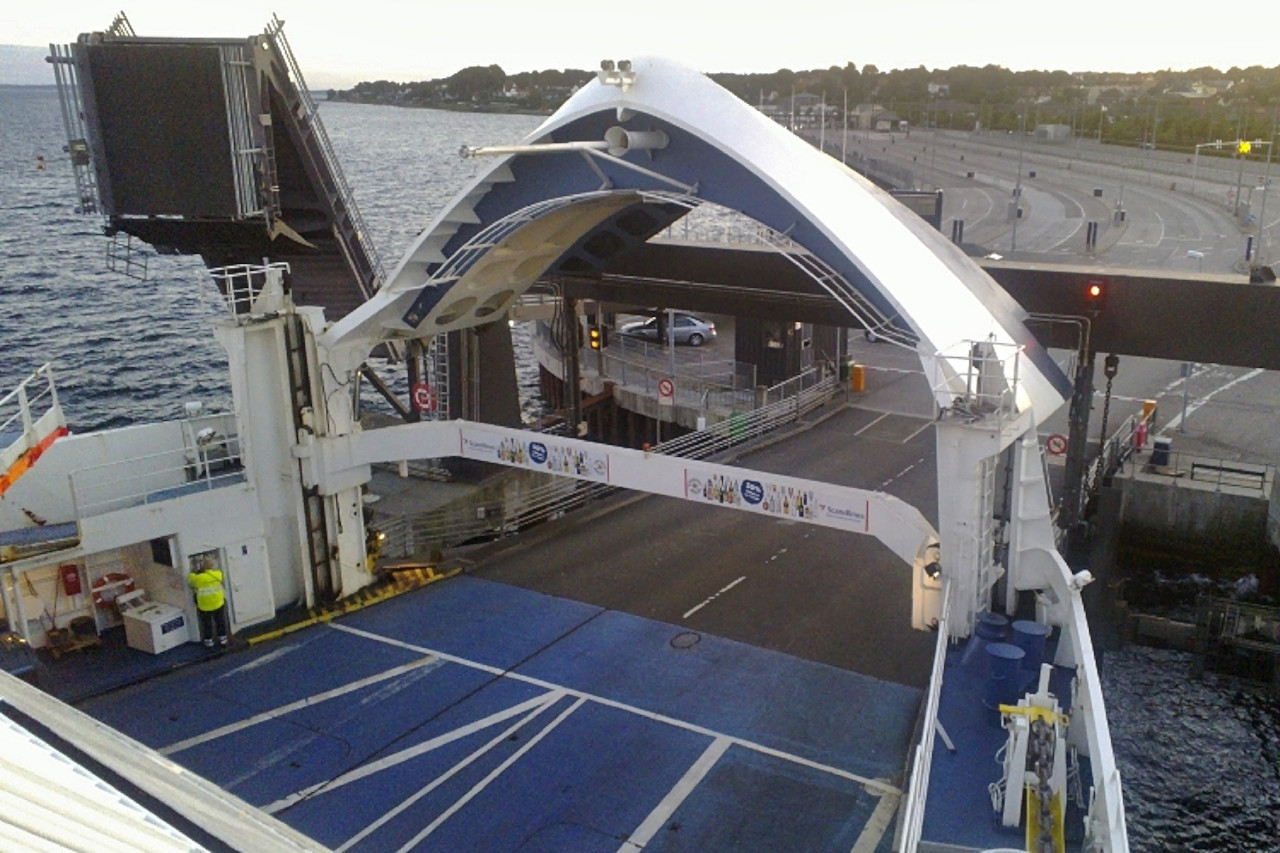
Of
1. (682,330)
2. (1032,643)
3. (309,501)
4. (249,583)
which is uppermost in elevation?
(309,501)

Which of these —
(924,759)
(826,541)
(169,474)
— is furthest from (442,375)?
(924,759)

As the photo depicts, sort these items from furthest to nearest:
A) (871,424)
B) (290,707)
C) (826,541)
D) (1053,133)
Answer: (1053,133)
(871,424)
(826,541)
(290,707)

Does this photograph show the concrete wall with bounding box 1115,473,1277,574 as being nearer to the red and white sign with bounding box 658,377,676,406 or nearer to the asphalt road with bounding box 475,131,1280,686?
the asphalt road with bounding box 475,131,1280,686

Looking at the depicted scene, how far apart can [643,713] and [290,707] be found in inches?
234

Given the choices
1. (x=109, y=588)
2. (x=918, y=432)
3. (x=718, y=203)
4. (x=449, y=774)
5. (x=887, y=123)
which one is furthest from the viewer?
(x=887, y=123)

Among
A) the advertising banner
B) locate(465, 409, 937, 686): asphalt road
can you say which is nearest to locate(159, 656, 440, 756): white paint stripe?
locate(465, 409, 937, 686): asphalt road

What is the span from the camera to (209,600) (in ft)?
63.1

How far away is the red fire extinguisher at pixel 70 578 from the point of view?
19.5 metres

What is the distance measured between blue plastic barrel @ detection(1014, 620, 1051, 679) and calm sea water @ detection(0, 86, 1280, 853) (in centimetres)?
715

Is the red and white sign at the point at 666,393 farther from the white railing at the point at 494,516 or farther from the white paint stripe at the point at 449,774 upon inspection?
the white paint stripe at the point at 449,774

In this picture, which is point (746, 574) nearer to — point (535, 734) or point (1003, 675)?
point (535, 734)

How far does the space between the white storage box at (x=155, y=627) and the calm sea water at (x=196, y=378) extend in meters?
6.21

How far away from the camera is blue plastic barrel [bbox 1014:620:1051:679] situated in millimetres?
15016

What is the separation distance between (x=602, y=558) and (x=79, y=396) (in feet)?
117
